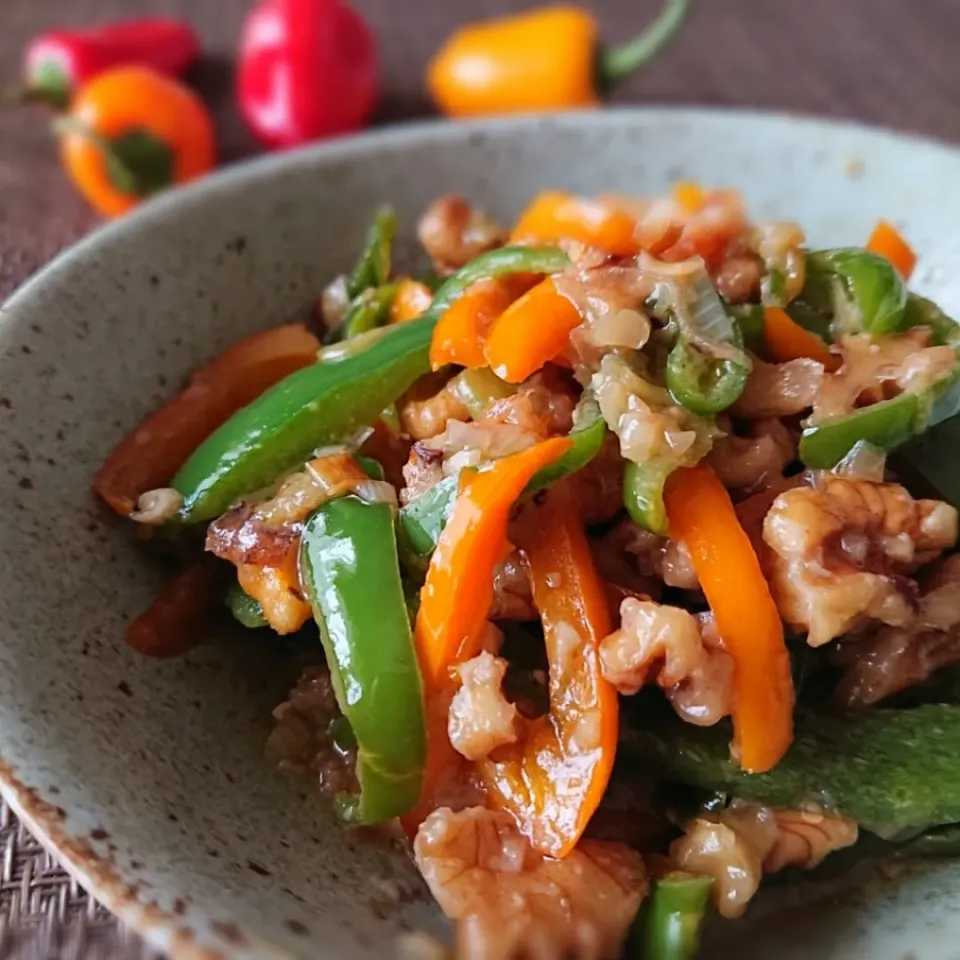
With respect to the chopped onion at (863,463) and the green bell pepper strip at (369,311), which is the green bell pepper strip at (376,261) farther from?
the chopped onion at (863,463)

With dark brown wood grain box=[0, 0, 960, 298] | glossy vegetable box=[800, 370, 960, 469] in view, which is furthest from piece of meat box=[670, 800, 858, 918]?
dark brown wood grain box=[0, 0, 960, 298]

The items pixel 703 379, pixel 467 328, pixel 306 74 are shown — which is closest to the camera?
pixel 703 379

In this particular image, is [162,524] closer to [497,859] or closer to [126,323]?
[126,323]

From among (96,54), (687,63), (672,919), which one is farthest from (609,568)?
(96,54)

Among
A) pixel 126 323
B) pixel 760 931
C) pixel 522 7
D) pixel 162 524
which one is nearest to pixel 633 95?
pixel 522 7

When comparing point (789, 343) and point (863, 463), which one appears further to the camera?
point (789, 343)

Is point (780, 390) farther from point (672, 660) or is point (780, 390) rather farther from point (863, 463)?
point (672, 660)

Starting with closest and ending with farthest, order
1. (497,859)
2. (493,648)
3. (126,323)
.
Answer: (497,859)
(493,648)
(126,323)
